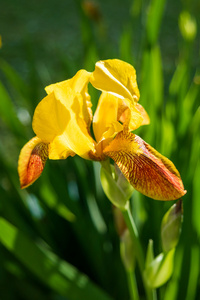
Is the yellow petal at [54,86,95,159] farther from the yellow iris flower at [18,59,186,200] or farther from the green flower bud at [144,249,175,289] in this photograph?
the green flower bud at [144,249,175,289]

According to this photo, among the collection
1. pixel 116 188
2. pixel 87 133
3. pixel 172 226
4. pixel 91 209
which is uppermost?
pixel 87 133

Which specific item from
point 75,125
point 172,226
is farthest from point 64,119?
point 172,226

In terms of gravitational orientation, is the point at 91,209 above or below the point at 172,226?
below

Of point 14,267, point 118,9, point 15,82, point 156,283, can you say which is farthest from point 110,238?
point 118,9

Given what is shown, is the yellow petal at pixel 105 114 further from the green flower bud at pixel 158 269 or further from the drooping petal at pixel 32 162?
the green flower bud at pixel 158 269

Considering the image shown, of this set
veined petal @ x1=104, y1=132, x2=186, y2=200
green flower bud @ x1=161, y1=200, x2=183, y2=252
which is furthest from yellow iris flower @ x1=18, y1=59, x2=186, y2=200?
green flower bud @ x1=161, y1=200, x2=183, y2=252

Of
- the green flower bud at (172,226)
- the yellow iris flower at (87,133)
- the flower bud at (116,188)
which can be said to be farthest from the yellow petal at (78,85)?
the green flower bud at (172,226)

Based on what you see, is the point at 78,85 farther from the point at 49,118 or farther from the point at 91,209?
the point at 91,209
